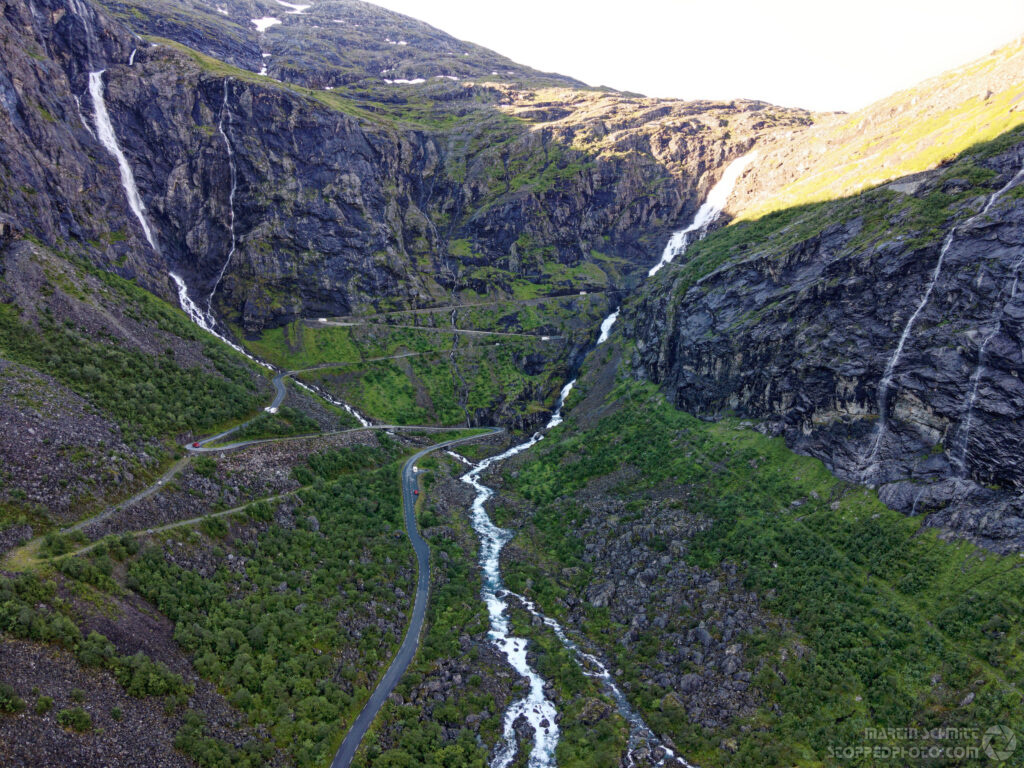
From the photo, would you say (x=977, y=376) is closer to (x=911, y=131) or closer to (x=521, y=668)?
(x=521, y=668)

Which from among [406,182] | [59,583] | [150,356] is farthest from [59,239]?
[406,182]

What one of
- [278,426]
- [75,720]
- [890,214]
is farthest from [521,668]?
[890,214]

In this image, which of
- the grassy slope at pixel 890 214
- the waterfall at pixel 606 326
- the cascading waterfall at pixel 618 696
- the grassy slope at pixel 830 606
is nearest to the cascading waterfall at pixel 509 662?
the cascading waterfall at pixel 618 696

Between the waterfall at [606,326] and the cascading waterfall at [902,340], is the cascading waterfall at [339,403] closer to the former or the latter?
the waterfall at [606,326]

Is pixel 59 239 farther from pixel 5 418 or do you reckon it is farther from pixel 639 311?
pixel 639 311

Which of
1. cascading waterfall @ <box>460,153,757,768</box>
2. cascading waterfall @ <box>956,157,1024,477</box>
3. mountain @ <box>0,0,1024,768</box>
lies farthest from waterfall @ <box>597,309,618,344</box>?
cascading waterfall @ <box>956,157,1024,477</box>

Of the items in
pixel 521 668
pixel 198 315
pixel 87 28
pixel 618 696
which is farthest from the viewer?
pixel 87 28
